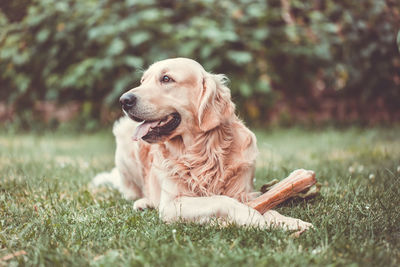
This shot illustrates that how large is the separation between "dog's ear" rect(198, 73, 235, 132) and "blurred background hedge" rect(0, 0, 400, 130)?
428 centimetres

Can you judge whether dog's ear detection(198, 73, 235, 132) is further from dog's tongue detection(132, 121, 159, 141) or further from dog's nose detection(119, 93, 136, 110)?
dog's nose detection(119, 93, 136, 110)

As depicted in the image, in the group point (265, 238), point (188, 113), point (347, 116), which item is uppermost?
point (188, 113)

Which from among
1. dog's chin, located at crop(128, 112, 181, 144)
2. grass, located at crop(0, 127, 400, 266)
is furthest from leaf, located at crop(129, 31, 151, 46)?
dog's chin, located at crop(128, 112, 181, 144)

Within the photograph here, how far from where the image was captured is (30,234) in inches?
85.6

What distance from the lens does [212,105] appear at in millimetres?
2740

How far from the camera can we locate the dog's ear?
2.70 m

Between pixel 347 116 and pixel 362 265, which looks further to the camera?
pixel 347 116

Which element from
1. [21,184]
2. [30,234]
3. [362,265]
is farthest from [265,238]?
[21,184]

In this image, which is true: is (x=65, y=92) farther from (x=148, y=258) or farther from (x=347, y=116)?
(x=148, y=258)

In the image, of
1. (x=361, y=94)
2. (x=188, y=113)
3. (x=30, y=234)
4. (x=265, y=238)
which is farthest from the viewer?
(x=361, y=94)

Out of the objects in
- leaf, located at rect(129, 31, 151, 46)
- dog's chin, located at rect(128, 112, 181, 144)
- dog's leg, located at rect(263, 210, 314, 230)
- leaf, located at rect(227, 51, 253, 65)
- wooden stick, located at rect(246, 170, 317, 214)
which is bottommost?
leaf, located at rect(227, 51, 253, 65)

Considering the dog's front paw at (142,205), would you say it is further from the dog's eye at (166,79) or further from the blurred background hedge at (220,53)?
the blurred background hedge at (220,53)

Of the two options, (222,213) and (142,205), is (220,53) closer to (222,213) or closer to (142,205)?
(142,205)

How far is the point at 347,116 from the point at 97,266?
7.19 meters
